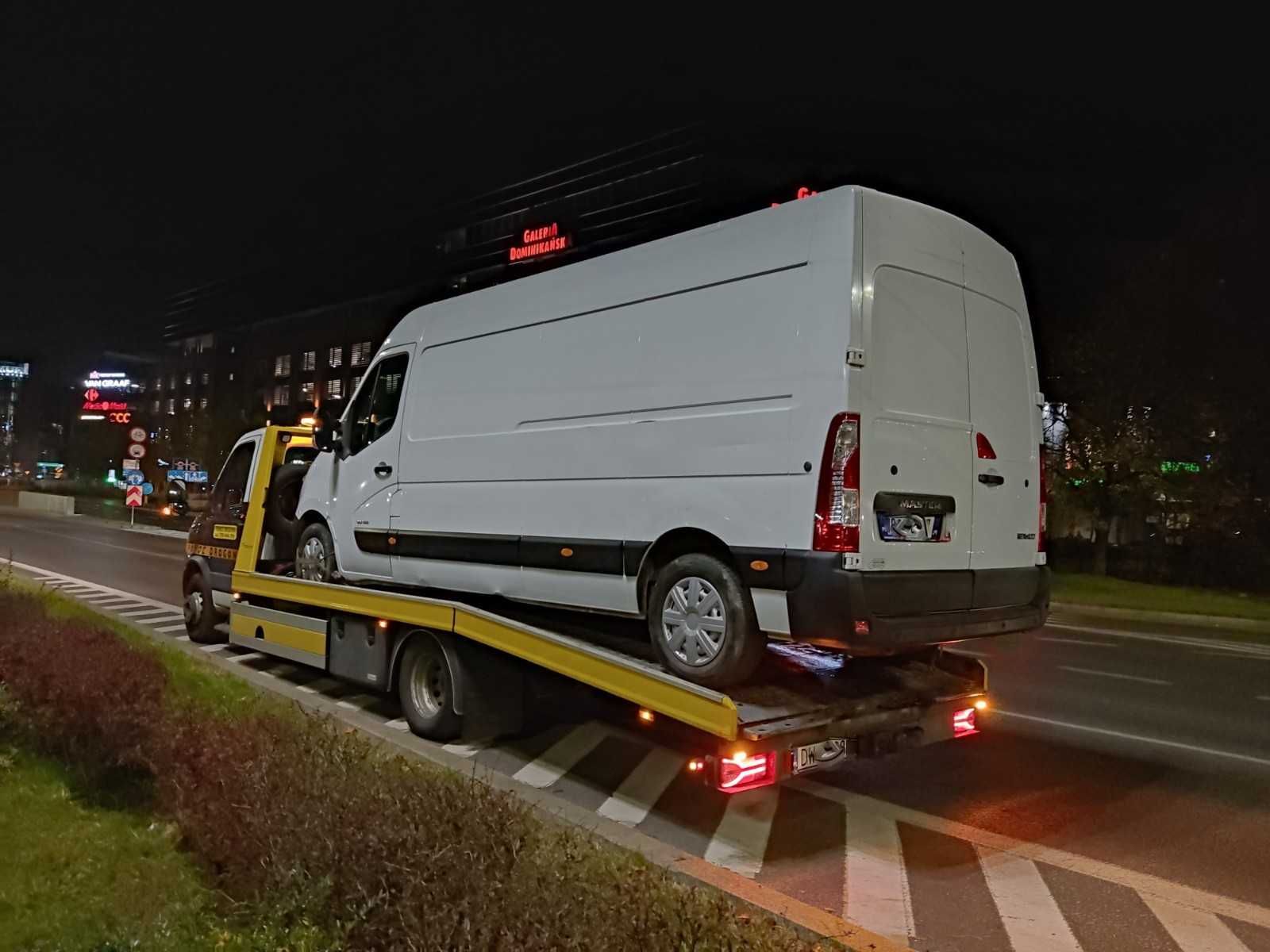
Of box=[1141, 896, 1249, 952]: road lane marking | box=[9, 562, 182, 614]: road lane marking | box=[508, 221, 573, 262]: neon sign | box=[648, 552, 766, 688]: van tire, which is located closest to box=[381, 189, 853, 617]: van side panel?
box=[648, 552, 766, 688]: van tire

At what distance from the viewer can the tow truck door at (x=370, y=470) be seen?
8.22 meters

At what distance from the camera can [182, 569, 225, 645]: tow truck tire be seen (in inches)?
456

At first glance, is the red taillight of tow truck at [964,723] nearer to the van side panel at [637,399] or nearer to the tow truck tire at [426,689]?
the van side panel at [637,399]

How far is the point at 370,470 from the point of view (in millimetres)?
8422

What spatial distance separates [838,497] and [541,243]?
307 feet

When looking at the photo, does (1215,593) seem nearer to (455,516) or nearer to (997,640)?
(997,640)

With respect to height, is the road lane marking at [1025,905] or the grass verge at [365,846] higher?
the grass verge at [365,846]

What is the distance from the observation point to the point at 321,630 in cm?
872

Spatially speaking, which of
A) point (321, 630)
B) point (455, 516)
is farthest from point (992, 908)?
point (321, 630)

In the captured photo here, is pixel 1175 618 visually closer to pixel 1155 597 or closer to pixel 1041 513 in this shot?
pixel 1155 597

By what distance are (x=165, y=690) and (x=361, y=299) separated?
106 m

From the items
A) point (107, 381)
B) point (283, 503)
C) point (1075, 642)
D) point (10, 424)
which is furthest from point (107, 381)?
point (1075, 642)

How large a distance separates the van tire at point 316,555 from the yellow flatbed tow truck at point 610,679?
0.20 metres

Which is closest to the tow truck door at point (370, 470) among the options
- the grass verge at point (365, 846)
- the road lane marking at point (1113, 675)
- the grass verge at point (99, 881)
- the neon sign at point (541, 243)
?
the grass verge at point (365, 846)
